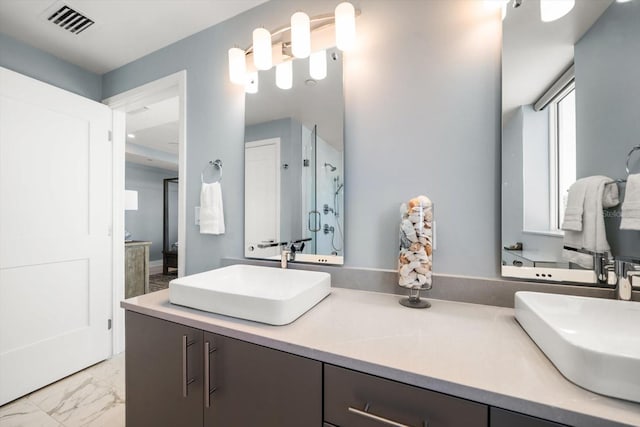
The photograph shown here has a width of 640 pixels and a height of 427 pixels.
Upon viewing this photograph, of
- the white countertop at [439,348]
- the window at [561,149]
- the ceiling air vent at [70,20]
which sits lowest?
the white countertop at [439,348]

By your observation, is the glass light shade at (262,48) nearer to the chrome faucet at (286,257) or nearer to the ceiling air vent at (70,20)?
the chrome faucet at (286,257)

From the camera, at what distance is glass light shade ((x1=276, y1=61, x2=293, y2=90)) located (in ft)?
4.65

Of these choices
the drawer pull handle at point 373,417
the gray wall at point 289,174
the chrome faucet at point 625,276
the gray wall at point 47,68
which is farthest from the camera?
the gray wall at point 47,68

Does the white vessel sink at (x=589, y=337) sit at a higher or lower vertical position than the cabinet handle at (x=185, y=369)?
higher

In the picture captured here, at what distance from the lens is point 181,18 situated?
1.56m

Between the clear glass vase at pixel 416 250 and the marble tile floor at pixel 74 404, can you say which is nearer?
the clear glass vase at pixel 416 250

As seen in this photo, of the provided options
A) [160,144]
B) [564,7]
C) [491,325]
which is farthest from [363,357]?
[160,144]

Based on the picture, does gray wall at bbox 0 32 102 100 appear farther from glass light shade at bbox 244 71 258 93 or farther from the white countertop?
the white countertop

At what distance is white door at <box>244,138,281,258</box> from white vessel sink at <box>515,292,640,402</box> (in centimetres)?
109

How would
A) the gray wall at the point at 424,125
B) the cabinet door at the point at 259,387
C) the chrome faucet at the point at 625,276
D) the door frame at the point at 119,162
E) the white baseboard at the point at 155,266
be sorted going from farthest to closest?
the white baseboard at the point at 155,266
the door frame at the point at 119,162
the gray wall at the point at 424,125
the chrome faucet at the point at 625,276
the cabinet door at the point at 259,387

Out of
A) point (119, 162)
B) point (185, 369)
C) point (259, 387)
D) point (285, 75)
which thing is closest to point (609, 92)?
point (285, 75)

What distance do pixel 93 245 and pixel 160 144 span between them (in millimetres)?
3048

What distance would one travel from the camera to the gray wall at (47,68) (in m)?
1.72

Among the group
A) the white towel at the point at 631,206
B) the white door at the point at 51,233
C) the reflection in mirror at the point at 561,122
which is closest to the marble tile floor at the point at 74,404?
the white door at the point at 51,233
